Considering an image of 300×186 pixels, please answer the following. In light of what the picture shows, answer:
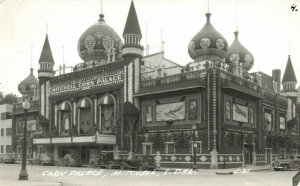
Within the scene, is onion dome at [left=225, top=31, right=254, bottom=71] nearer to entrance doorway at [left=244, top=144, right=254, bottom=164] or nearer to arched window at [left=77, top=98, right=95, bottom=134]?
entrance doorway at [left=244, top=144, right=254, bottom=164]

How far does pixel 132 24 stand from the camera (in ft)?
163

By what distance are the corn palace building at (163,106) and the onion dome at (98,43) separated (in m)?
0.14

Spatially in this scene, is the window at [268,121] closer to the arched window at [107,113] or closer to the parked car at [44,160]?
the arched window at [107,113]

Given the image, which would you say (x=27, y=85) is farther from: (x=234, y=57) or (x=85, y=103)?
(x=234, y=57)

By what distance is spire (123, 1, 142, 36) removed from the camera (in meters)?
49.3

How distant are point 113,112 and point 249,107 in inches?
629

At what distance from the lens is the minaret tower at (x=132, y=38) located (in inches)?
1930

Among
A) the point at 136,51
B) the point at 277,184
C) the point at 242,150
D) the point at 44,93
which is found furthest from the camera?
the point at 44,93

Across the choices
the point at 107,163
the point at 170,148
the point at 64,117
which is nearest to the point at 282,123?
the point at 170,148

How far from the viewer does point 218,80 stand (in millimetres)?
41906

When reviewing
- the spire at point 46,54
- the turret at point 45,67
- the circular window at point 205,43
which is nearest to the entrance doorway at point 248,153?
the circular window at point 205,43

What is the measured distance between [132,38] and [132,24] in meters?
1.85

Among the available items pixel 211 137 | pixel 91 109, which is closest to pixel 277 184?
pixel 211 137

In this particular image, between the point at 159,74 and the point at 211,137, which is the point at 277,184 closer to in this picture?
the point at 211,137
